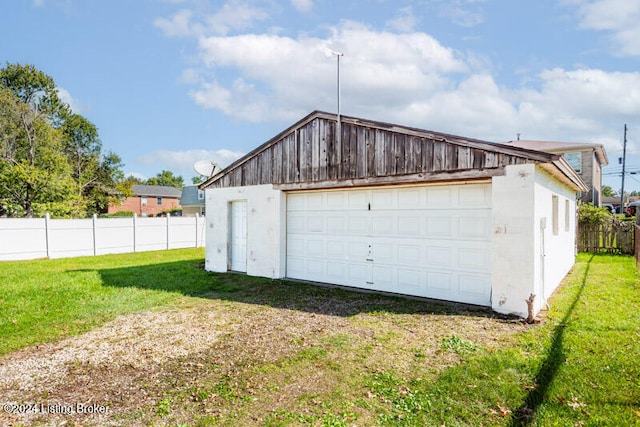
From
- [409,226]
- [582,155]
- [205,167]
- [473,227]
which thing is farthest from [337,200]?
[582,155]

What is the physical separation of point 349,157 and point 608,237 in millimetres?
12363

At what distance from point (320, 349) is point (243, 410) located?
158 centimetres

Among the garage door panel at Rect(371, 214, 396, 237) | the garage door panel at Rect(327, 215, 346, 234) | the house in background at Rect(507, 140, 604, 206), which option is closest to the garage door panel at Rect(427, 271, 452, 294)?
the garage door panel at Rect(371, 214, 396, 237)

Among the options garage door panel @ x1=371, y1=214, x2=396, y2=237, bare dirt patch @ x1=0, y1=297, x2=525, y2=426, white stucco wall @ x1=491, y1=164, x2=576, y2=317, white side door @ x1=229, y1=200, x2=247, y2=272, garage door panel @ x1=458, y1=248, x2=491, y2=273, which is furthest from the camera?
white side door @ x1=229, y1=200, x2=247, y2=272

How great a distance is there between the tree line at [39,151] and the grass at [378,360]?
17508mm

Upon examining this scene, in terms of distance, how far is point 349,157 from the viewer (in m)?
8.08

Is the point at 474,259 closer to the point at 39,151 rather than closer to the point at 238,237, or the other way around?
the point at 238,237

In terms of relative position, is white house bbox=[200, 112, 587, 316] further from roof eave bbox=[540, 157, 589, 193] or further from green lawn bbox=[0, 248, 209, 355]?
green lawn bbox=[0, 248, 209, 355]

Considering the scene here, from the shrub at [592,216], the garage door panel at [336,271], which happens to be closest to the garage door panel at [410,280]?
the garage door panel at [336,271]

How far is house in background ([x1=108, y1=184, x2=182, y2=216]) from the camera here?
43031 mm

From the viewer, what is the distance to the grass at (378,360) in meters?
3.09

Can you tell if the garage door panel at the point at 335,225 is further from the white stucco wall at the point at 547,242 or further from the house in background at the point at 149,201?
the house in background at the point at 149,201

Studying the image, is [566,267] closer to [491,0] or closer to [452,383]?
[491,0]

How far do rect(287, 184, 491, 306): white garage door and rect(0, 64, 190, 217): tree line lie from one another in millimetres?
20567
